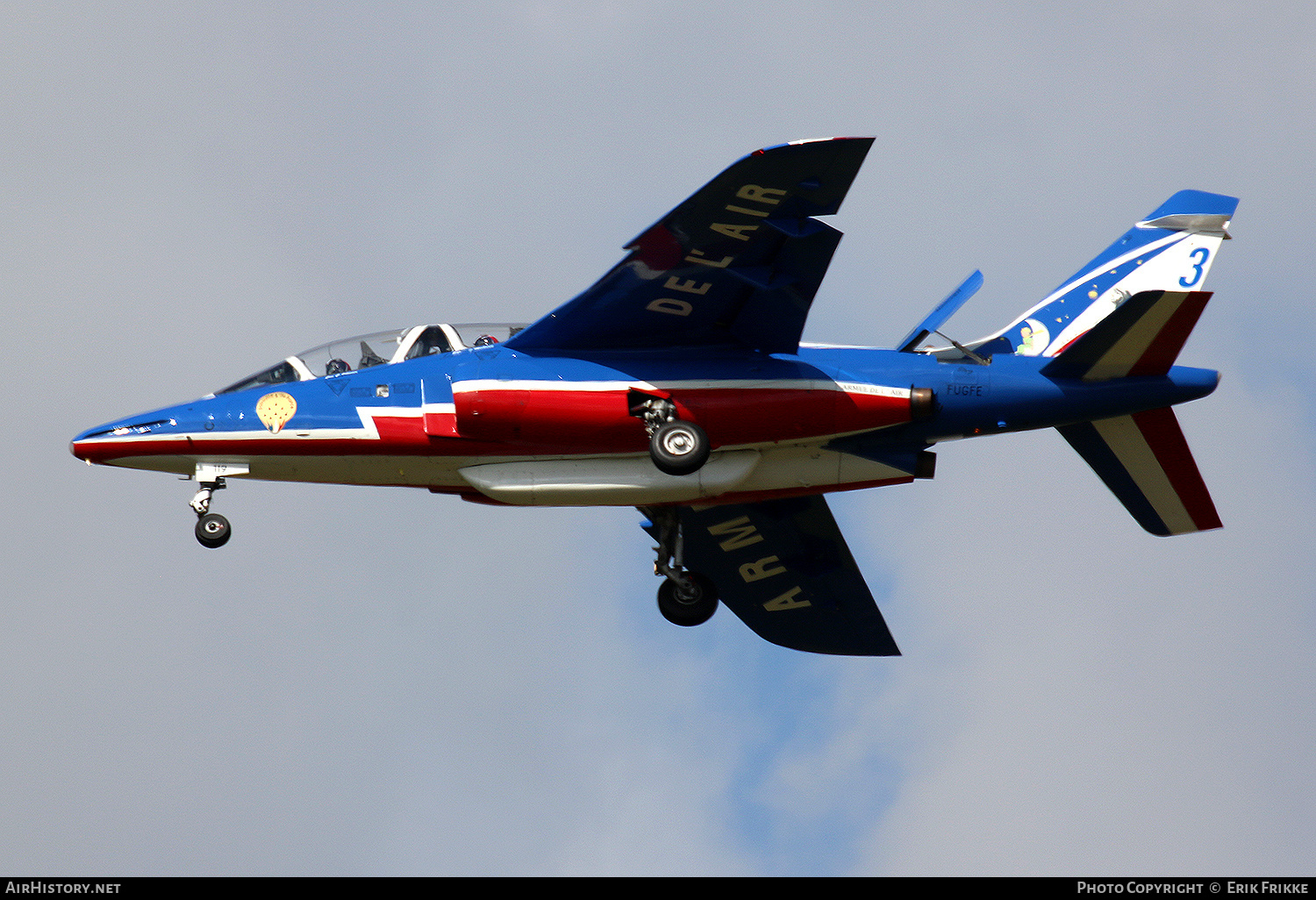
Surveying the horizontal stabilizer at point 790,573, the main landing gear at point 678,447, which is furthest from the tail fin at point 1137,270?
the main landing gear at point 678,447

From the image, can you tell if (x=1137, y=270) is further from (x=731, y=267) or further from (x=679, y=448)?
(x=679, y=448)

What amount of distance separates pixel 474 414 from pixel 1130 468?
1022cm

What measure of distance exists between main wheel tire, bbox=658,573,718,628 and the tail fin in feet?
21.2

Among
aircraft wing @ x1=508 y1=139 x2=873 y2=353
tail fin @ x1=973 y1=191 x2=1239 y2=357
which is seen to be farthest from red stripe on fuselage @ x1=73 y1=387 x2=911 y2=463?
tail fin @ x1=973 y1=191 x2=1239 y2=357

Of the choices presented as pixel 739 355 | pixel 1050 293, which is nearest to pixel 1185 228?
pixel 1050 293

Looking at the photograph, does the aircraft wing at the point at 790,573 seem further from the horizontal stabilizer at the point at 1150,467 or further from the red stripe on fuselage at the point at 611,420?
the horizontal stabilizer at the point at 1150,467

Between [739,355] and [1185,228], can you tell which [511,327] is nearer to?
[739,355]

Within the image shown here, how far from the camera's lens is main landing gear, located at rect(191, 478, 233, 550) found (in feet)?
87.6

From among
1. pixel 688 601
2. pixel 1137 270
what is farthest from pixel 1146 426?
pixel 688 601

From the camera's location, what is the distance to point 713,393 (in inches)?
1000

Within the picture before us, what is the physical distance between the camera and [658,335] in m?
25.9

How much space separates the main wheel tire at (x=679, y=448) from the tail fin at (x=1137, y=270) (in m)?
5.68

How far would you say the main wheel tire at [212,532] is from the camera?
26703mm

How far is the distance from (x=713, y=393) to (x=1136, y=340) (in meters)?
6.20
